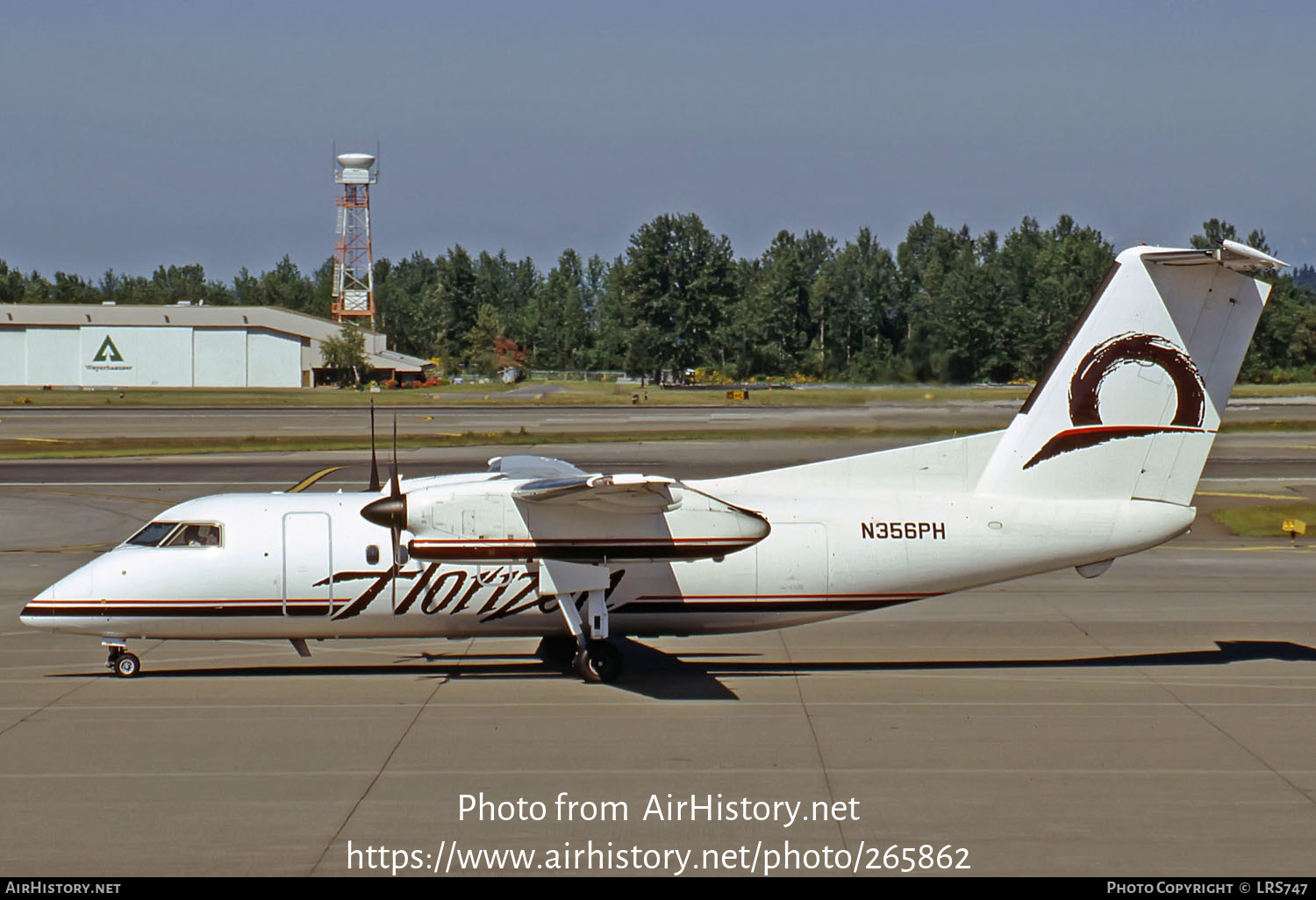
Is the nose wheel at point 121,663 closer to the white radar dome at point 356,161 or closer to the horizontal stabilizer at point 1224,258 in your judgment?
the horizontal stabilizer at point 1224,258

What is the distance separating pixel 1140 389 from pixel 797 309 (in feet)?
289

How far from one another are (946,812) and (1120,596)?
1324 cm

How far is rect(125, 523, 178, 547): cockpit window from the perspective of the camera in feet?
54.7

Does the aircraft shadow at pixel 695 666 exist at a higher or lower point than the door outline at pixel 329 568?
lower

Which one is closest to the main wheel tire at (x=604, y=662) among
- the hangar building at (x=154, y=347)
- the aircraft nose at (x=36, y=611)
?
the aircraft nose at (x=36, y=611)

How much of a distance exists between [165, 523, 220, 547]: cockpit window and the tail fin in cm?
1059

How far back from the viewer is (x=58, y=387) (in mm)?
111312

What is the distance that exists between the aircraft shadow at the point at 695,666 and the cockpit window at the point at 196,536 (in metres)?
1.98

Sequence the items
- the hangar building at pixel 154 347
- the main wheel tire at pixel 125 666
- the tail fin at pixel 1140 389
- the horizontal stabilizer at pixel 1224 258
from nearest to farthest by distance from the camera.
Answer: the horizontal stabilizer at pixel 1224 258 < the tail fin at pixel 1140 389 < the main wheel tire at pixel 125 666 < the hangar building at pixel 154 347

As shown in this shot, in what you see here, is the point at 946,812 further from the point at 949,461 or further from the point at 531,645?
the point at 531,645

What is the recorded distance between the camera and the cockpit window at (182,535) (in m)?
16.6

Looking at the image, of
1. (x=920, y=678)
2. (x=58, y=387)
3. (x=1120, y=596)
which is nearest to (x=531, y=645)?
(x=920, y=678)

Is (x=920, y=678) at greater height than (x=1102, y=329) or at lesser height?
lesser

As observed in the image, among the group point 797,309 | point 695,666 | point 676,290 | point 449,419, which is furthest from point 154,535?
point 676,290
